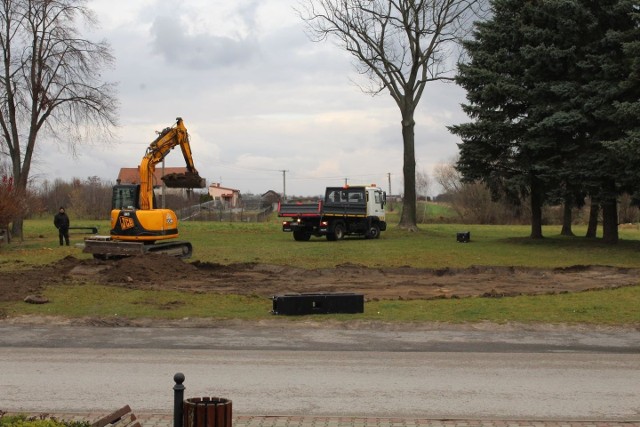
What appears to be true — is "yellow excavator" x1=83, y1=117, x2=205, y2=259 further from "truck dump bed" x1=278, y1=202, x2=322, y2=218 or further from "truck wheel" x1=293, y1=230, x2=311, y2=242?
"truck wheel" x1=293, y1=230, x2=311, y2=242

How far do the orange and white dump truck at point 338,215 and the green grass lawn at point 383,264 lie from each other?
0.82 metres

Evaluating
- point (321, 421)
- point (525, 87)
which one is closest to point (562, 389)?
point (321, 421)

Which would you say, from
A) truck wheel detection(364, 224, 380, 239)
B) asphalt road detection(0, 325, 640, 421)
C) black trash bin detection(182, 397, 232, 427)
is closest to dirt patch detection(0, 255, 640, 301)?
asphalt road detection(0, 325, 640, 421)

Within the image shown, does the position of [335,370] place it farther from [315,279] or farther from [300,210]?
[300,210]

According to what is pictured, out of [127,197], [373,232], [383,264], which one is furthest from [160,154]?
[373,232]

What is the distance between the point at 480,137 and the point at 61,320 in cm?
2575

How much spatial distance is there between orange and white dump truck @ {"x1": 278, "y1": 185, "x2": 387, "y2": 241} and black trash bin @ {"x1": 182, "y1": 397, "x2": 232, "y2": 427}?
34428mm

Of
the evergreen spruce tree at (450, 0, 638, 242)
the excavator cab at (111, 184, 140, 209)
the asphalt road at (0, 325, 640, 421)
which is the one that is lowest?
the asphalt road at (0, 325, 640, 421)

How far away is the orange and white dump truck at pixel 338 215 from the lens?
40219 millimetres

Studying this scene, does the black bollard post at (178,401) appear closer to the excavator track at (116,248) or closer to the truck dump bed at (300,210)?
the excavator track at (116,248)

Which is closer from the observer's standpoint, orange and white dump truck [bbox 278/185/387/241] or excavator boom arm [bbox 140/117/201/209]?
excavator boom arm [bbox 140/117/201/209]

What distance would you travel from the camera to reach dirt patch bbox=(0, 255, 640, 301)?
1981 cm

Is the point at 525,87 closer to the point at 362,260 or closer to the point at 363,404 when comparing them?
the point at 362,260

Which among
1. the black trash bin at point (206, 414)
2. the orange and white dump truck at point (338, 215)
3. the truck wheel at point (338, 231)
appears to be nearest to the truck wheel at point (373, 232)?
the orange and white dump truck at point (338, 215)
